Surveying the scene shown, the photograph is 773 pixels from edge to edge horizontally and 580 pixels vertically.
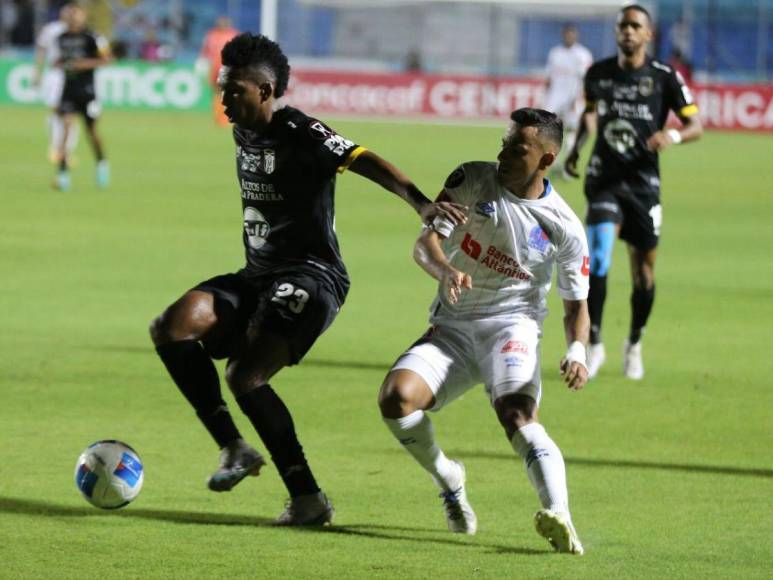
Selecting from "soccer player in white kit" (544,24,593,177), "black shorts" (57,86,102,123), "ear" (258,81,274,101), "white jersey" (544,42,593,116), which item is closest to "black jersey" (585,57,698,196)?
"ear" (258,81,274,101)

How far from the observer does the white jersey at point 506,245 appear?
22.6 feet

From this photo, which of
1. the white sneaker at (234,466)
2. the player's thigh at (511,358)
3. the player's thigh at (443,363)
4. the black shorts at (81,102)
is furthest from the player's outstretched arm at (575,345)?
the black shorts at (81,102)

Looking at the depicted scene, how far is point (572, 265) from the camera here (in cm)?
691

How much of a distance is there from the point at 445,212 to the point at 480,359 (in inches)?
27.3

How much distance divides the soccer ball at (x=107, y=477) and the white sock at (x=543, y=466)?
1.69 m

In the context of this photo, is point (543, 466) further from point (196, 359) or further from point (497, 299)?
point (196, 359)

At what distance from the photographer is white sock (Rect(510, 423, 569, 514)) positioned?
21.0 feet

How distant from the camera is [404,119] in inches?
1703

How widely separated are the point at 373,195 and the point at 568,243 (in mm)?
18202

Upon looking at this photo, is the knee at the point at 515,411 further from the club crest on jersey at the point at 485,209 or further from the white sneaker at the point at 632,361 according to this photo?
the white sneaker at the point at 632,361

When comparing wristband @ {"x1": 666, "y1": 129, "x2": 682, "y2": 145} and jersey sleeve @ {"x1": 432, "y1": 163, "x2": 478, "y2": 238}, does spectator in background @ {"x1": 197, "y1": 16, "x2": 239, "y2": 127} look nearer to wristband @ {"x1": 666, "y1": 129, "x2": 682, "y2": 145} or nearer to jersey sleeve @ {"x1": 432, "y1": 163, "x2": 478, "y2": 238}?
wristband @ {"x1": 666, "y1": 129, "x2": 682, "y2": 145}

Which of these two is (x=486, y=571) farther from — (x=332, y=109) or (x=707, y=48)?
(x=707, y=48)

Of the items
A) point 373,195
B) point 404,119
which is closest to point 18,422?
point 373,195

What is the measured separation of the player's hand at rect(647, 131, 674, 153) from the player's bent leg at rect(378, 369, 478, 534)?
4583 mm
